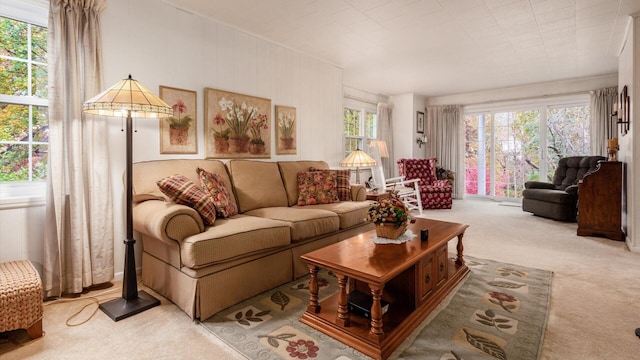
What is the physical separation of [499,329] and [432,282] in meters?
0.45

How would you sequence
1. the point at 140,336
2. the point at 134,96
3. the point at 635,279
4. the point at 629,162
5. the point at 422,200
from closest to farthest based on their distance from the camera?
the point at 140,336 → the point at 134,96 → the point at 635,279 → the point at 629,162 → the point at 422,200

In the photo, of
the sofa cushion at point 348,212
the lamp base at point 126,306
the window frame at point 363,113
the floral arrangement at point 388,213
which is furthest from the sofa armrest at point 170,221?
the window frame at point 363,113

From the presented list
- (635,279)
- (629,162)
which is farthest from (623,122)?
(635,279)

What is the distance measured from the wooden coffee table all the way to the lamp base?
106 centimetres

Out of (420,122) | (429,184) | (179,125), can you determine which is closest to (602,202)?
(429,184)

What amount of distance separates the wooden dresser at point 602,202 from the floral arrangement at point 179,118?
15.0ft

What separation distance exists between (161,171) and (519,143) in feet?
22.5

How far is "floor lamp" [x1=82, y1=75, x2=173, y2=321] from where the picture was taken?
6.57 feet

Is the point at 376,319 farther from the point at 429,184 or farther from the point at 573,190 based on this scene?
the point at 429,184

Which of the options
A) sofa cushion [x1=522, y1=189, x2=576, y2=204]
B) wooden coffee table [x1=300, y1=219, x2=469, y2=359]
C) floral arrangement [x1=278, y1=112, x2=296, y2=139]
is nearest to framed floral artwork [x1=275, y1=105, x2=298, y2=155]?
floral arrangement [x1=278, y1=112, x2=296, y2=139]

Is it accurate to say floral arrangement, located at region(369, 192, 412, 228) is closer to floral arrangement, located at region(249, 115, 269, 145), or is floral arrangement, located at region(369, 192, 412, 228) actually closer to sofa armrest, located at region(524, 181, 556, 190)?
floral arrangement, located at region(249, 115, 269, 145)

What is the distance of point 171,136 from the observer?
2.95 meters

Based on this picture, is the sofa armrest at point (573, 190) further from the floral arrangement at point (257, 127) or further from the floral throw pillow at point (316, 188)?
the floral arrangement at point (257, 127)

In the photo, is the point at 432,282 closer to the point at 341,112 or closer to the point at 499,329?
the point at 499,329
